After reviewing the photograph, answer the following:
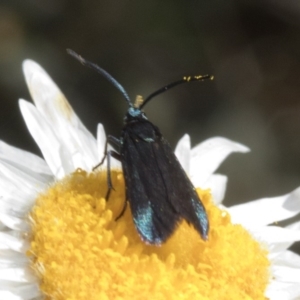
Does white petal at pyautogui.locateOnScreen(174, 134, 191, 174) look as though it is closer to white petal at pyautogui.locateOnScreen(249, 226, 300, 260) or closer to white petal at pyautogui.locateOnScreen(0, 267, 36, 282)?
white petal at pyautogui.locateOnScreen(249, 226, 300, 260)

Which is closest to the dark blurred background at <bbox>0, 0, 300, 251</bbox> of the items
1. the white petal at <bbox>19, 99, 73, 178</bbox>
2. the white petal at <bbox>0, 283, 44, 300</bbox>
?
the white petal at <bbox>19, 99, 73, 178</bbox>

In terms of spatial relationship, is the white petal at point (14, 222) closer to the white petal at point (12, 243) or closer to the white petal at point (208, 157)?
the white petal at point (12, 243)

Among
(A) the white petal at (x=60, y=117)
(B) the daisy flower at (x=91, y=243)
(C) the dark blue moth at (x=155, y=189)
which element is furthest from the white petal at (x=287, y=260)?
(A) the white petal at (x=60, y=117)

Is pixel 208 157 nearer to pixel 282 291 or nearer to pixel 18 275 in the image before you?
pixel 282 291

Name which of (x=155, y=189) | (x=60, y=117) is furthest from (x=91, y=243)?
(x=60, y=117)

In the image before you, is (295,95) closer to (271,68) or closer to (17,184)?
(271,68)

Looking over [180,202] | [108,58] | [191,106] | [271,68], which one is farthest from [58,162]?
[271,68]
